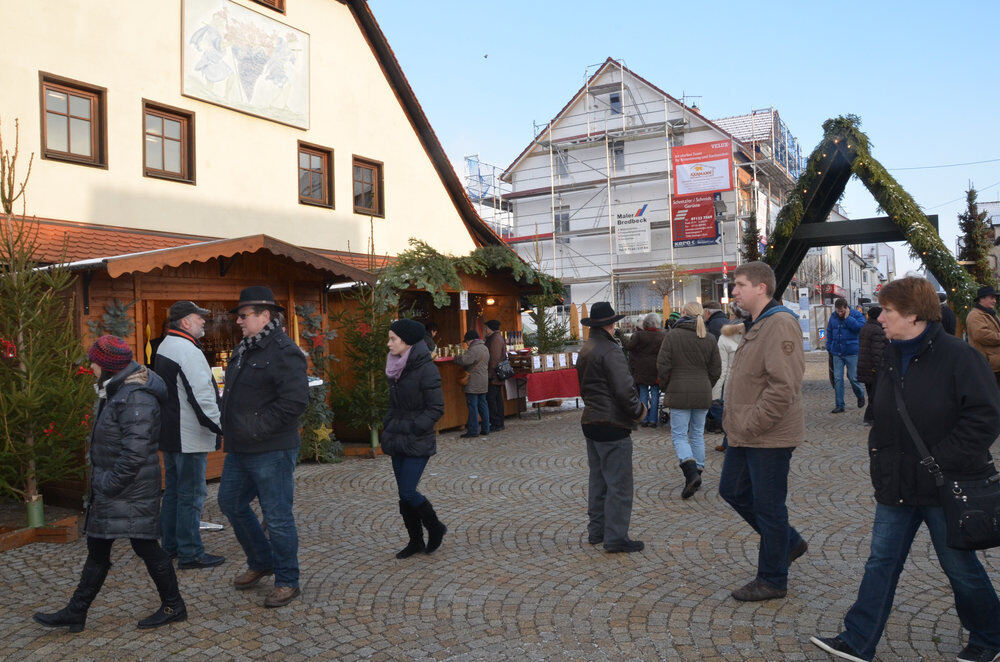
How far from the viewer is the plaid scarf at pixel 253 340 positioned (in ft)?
15.8

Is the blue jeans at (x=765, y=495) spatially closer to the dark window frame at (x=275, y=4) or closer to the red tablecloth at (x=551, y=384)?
the red tablecloth at (x=551, y=384)

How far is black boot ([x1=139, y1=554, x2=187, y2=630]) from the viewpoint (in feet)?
14.5

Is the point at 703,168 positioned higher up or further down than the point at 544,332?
higher up

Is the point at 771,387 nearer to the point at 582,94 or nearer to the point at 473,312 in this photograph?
the point at 473,312

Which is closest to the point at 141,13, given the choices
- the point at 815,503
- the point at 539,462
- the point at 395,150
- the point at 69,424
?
the point at 395,150

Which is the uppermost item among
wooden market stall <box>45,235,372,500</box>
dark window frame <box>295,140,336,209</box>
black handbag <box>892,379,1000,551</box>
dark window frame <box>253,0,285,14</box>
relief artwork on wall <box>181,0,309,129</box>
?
dark window frame <box>253,0,285,14</box>

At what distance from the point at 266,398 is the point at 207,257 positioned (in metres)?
4.27

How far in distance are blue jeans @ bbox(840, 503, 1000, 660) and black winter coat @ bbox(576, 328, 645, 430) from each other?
2.18 meters

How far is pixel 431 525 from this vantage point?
5.73 metres

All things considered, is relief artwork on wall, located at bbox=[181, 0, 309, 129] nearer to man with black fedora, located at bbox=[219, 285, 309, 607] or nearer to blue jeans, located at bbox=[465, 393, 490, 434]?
blue jeans, located at bbox=[465, 393, 490, 434]

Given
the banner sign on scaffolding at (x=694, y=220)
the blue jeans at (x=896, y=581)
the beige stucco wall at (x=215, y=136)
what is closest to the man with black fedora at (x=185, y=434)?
the blue jeans at (x=896, y=581)

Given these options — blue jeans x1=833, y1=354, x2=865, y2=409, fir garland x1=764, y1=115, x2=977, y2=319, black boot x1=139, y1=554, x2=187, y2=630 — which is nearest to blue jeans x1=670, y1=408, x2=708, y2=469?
black boot x1=139, y1=554, x2=187, y2=630

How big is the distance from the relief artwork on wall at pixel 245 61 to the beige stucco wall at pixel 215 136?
17 cm

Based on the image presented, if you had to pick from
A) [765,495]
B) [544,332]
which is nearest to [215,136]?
[544,332]
